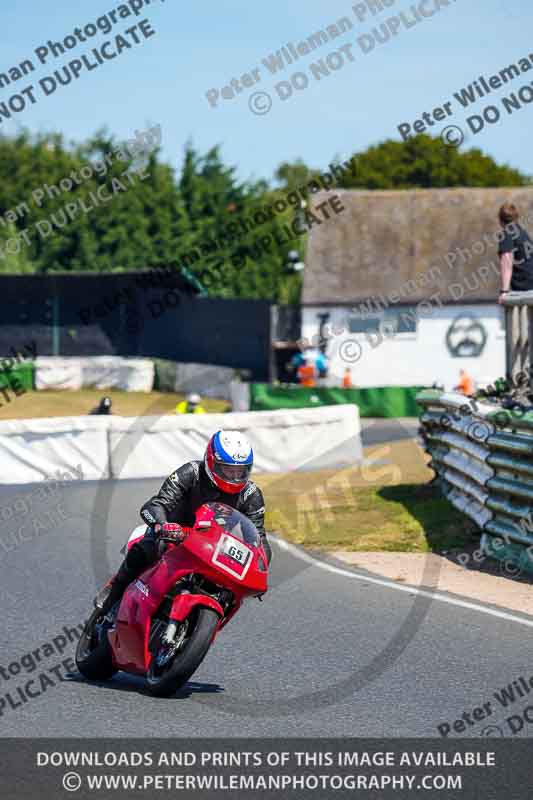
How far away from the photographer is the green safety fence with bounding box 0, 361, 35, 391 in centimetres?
3912

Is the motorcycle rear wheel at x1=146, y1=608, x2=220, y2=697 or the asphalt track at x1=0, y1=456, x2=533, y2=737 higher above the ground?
the motorcycle rear wheel at x1=146, y1=608, x2=220, y2=697

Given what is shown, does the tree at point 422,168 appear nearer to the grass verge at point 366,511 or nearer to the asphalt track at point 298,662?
the grass verge at point 366,511

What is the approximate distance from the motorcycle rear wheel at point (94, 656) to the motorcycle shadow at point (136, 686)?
1.9 inches

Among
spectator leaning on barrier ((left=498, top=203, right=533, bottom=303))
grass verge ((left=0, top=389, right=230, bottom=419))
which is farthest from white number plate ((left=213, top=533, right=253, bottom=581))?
grass verge ((left=0, top=389, right=230, bottom=419))

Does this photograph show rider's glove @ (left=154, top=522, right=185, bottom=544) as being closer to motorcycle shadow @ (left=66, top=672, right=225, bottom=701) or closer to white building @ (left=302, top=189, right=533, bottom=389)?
motorcycle shadow @ (left=66, top=672, right=225, bottom=701)

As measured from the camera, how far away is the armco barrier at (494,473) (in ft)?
39.9

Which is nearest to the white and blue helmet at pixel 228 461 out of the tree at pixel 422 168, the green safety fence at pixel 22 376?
the green safety fence at pixel 22 376

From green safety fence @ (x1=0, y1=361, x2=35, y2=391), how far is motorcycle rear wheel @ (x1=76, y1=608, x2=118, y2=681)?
31.5 meters

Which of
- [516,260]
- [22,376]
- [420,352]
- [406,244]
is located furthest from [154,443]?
[406,244]

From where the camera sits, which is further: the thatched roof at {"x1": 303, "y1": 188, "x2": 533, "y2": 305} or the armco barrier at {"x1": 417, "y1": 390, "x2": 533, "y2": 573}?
the thatched roof at {"x1": 303, "y1": 188, "x2": 533, "y2": 305}

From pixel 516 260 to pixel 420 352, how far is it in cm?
3638

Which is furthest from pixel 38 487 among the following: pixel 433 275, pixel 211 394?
pixel 433 275
